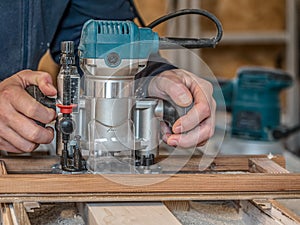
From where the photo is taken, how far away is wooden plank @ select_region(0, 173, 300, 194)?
3.24ft

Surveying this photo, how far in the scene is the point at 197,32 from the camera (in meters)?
4.03

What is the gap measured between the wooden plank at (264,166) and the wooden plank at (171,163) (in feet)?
0.05

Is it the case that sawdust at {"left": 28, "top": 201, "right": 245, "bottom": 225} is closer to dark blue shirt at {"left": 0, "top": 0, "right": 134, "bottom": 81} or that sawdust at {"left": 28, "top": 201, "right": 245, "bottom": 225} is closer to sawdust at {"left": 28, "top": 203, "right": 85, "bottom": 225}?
sawdust at {"left": 28, "top": 203, "right": 85, "bottom": 225}

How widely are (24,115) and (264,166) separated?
0.47 metres

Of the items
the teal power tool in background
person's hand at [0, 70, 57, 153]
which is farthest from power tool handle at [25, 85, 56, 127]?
the teal power tool in background

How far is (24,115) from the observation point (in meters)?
1.13

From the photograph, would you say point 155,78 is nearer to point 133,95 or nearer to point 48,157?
point 133,95

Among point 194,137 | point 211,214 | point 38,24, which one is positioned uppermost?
point 38,24

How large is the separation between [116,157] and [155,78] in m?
0.22

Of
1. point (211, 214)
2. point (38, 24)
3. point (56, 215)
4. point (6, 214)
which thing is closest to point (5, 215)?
point (6, 214)

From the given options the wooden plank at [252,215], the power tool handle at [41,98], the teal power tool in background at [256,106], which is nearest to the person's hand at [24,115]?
the power tool handle at [41,98]

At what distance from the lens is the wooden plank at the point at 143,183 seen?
987mm

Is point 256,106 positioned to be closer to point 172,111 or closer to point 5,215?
point 172,111

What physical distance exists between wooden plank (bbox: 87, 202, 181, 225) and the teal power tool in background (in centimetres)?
153
